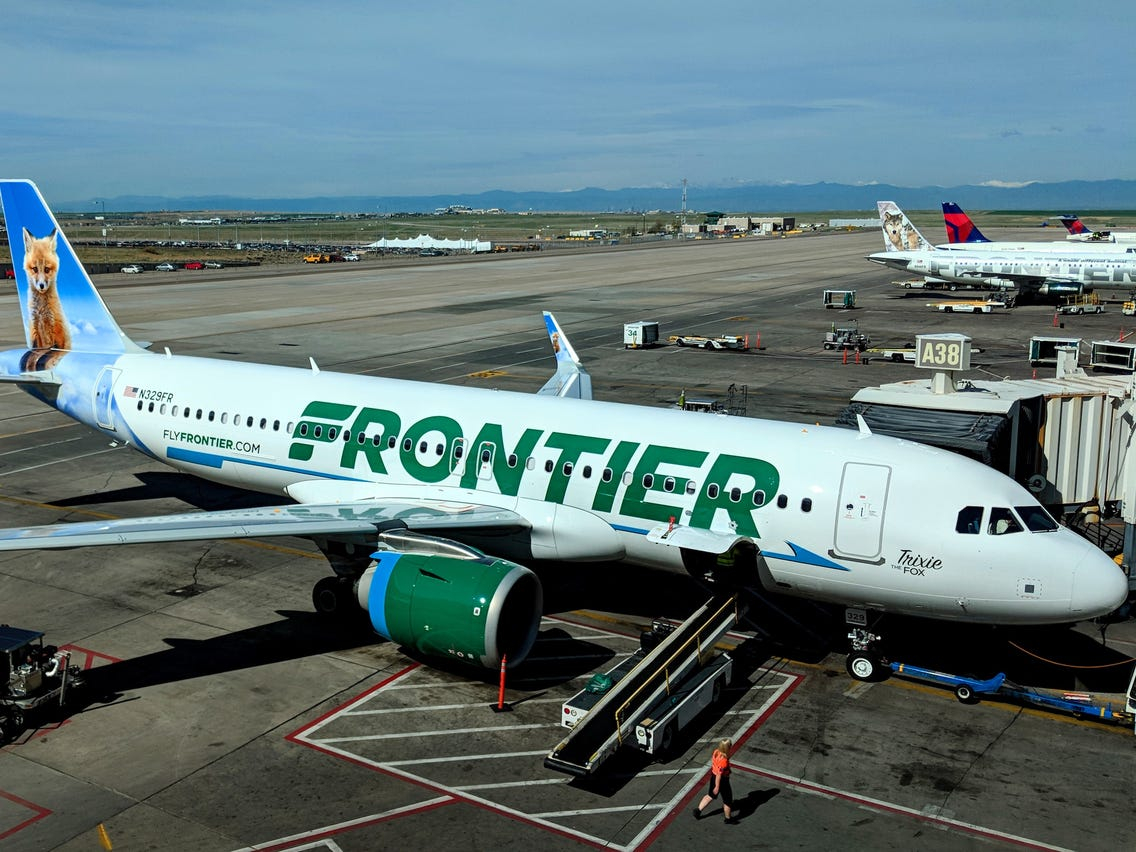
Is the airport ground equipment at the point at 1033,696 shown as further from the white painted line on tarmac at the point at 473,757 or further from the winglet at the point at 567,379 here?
the winglet at the point at 567,379

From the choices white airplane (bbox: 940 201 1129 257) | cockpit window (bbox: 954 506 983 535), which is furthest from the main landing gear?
white airplane (bbox: 940 201 1129 257)

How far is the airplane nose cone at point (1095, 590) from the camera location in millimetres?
18312

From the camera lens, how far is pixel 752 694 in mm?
20078

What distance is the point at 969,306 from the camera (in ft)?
296

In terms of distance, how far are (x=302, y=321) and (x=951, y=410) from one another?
6593 centimetres

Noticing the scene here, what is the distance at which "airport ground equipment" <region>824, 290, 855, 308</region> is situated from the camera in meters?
94.6

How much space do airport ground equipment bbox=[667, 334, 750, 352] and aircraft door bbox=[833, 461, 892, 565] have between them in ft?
161

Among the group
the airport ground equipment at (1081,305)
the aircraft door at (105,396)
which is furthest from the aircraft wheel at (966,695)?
the airport ground equipment at (1081,305)

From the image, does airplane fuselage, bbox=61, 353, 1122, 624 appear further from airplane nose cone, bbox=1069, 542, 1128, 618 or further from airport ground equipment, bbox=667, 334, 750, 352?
airport ground equipment, bbox=667, 334, 750, 352

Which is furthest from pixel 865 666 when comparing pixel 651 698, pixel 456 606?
pixel 456 606

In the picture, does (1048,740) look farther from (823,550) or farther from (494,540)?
(494,540)

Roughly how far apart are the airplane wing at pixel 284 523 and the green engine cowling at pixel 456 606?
190 centimetres

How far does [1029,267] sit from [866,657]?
87397 mm

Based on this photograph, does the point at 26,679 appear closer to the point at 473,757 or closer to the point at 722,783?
the point at 473,757
